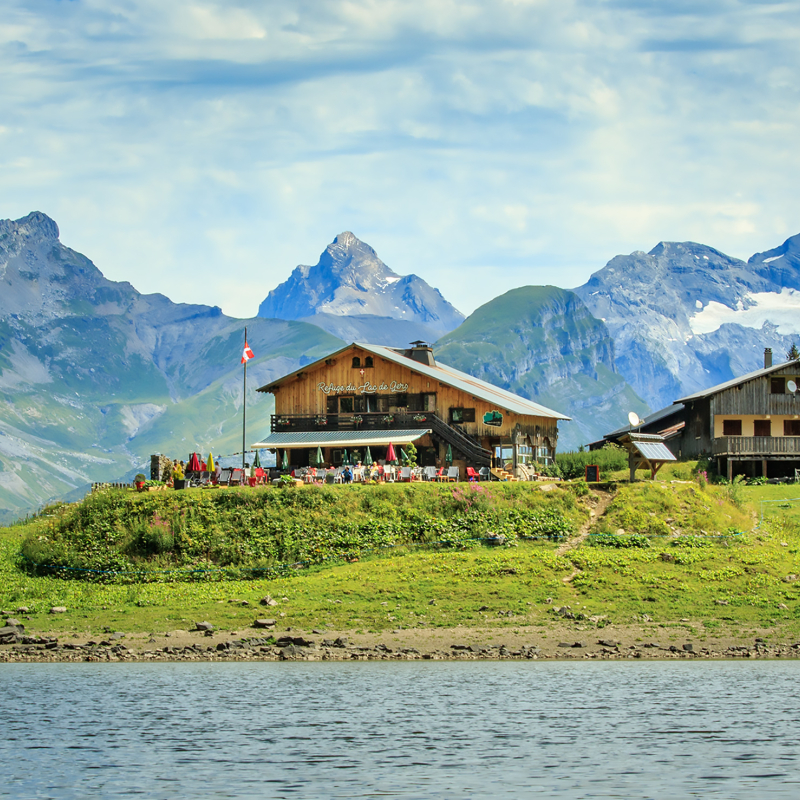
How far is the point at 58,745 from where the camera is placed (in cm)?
2305

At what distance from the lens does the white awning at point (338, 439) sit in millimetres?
66312

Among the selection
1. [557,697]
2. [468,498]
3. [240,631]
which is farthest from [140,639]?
[468,498]

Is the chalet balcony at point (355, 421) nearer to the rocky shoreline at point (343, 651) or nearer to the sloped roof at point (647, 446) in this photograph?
the sloped roof at point (647, 446)

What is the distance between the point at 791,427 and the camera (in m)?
81.1

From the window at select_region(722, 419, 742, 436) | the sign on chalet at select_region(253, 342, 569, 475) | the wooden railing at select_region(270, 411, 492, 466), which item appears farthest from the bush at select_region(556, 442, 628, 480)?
the window at select_region(722, 419, 742, 436)

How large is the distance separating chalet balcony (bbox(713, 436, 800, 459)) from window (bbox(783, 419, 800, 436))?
3.81 m

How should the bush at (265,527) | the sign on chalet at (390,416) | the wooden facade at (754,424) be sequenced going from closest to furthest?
the bush at (265,527), the sign on chalet at (390,416), the wooden facade at (754,424)

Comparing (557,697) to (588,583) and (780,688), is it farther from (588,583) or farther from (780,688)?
(588,583)

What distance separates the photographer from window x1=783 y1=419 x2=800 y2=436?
8100 centimetres

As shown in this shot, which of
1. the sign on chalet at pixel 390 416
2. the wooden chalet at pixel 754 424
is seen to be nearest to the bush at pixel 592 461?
the sign on chalet at pixel 390 416

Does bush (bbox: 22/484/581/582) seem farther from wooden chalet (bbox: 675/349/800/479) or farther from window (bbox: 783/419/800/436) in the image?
window (bbox: 783/419/800/436)

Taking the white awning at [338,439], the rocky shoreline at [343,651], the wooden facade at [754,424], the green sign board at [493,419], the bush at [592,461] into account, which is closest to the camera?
the rocky shoreline at [343,651]

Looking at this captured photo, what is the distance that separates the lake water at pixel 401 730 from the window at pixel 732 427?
5308 cm

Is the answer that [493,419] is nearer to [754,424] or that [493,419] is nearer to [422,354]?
[422,354]
